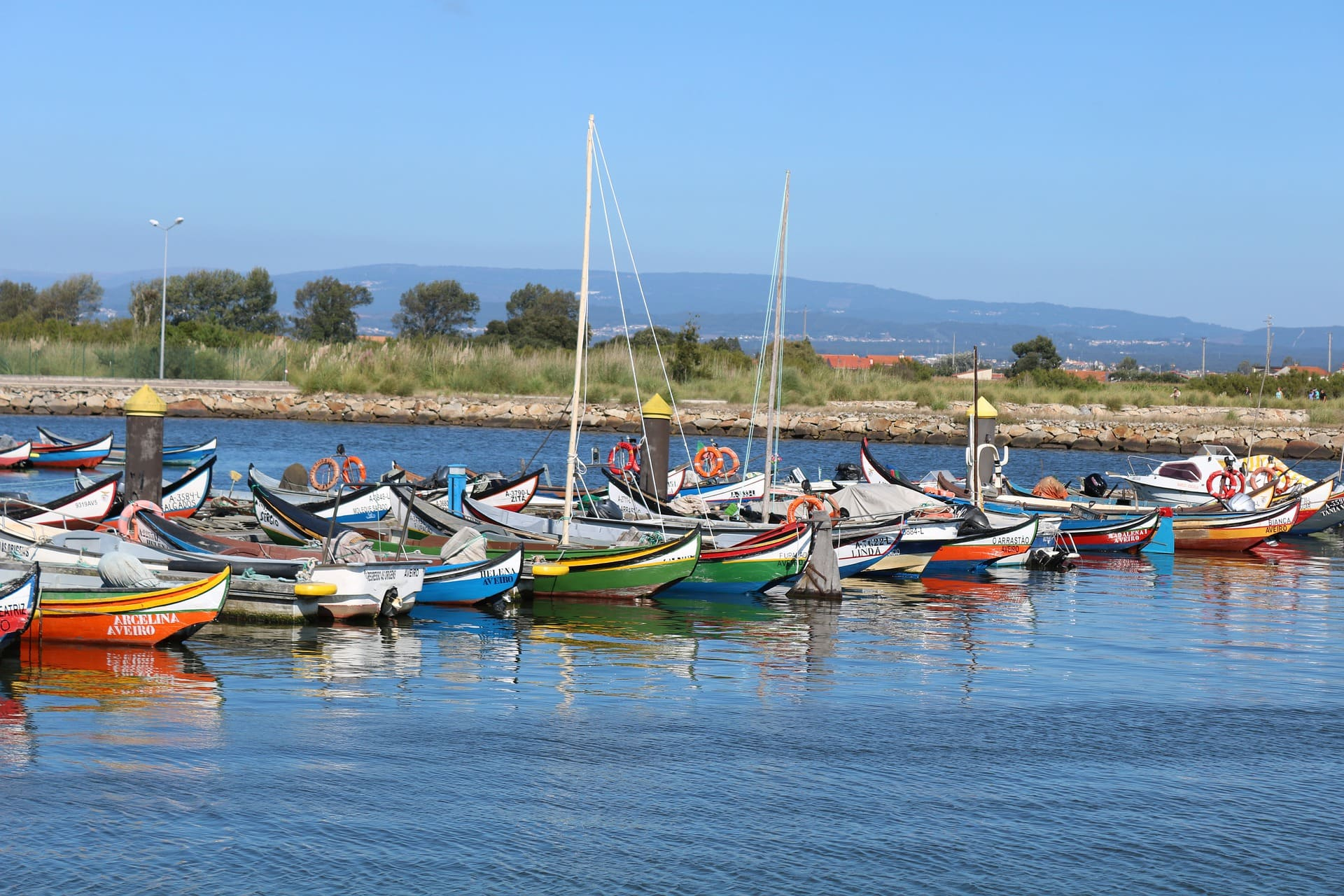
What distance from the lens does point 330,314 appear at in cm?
15438

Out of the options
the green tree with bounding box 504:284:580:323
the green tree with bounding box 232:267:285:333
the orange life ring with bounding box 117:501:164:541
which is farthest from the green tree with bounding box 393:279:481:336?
the orange life ring with bounding box 117:501:164:541

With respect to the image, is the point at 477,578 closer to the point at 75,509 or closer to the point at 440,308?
the point at 75,509

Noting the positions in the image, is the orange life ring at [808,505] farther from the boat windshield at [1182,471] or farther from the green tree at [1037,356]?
the green tree at [1037,356]

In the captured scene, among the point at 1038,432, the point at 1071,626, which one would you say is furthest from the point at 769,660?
the point at 1038,432

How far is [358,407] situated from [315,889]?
6926 cm

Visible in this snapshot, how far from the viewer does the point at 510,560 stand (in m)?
21.6

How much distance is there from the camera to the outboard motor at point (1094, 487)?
126 feet

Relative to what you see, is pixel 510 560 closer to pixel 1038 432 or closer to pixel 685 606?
pixel 685 606

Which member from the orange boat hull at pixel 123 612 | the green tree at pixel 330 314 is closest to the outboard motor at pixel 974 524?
the orange boat hull at pixel 123 612

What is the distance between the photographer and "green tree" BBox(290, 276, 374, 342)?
504 feet

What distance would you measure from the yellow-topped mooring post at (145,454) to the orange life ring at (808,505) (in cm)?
1179

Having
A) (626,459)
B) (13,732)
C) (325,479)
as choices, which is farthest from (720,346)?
(13,732)

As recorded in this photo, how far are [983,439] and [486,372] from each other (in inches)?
2148

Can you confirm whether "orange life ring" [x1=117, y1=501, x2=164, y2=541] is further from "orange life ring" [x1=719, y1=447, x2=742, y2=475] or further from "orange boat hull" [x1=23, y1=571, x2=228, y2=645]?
"orange life ring" [x1=719, y1=447, x2=742, y2=475]
